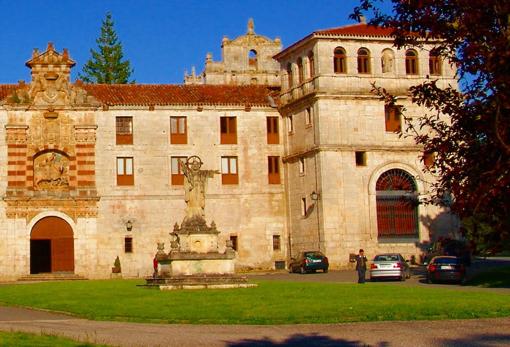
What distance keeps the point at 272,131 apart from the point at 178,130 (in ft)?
20.0

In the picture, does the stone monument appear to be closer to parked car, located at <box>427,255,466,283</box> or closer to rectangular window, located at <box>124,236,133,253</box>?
parked car, located at <box>427,255,466,283</box>

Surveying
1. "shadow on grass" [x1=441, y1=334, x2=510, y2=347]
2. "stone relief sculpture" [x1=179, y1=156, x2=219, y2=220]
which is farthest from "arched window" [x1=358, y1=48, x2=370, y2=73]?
"shadow on grass" [x1=441, y1=334, x2=510, y2=347]

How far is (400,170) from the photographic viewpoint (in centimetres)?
5700

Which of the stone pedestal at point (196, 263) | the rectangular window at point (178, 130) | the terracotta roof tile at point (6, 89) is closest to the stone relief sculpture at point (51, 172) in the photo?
the terracotta roof tile at point (6, 89)

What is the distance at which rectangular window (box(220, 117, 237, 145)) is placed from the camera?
59.7 meters

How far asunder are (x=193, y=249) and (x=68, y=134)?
2295 centimetres

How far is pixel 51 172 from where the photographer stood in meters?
57.5

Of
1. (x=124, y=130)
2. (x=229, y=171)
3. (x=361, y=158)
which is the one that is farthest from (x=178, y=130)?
(x=361, y=158)

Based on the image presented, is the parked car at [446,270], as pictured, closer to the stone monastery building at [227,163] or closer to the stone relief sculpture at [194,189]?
the stone relief sculpture at [194,189]

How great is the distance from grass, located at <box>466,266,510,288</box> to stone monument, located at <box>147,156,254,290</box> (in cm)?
961

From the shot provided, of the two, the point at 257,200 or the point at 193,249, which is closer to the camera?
the point at 193,249

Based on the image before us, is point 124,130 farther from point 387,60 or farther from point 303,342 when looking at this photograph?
point 303,342

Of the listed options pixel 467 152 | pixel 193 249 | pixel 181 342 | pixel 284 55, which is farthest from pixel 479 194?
pixel 284 55

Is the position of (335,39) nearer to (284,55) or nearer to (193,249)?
(284,55)
